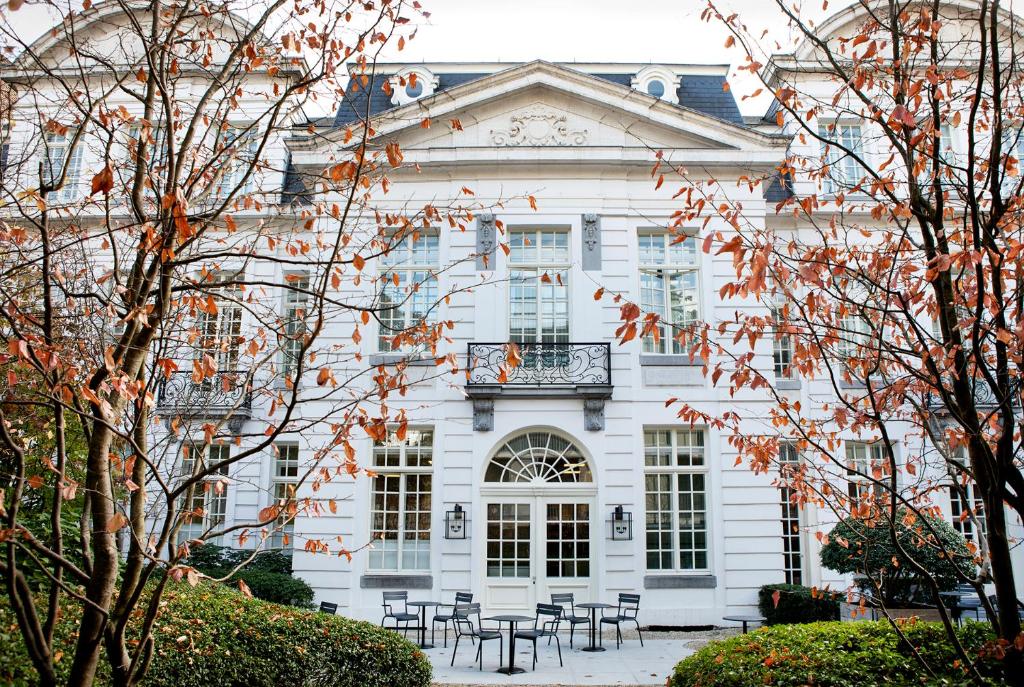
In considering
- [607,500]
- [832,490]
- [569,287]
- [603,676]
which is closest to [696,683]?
[832,490]

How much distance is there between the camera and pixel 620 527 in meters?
15.4

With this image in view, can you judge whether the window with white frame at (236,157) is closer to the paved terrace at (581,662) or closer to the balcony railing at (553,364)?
the paved terrace at (581,662)

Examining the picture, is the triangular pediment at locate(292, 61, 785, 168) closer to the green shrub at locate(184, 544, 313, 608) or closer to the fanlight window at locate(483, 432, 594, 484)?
the fanlight window at locate(483, 432, 594, 484)

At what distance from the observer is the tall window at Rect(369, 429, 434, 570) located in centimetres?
1571

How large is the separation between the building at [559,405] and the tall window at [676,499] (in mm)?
40

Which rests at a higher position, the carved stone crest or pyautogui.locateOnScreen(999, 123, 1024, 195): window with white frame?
the carved stone crest

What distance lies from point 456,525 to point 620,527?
3220 mm

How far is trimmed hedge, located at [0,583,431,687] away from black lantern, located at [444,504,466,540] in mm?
6510

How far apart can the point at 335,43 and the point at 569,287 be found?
1215 cm

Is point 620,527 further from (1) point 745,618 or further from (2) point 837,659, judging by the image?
(2) point 837,659

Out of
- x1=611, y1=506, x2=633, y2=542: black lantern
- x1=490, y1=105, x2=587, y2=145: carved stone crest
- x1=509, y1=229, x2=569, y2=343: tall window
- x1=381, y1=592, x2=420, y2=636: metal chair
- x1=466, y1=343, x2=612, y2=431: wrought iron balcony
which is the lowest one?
x1=381, y1=592, x2=420, y2=636: metal chair

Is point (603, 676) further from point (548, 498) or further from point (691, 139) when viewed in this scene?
point (691, 139)

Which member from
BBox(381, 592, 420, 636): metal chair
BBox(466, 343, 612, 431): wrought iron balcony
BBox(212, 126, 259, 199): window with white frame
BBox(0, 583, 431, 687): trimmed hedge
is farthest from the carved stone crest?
BBox(0, 583, 431, 687): trimmed hedge

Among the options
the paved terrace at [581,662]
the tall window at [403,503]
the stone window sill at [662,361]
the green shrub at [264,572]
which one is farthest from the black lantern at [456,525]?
the stone window sill at [662,361]
